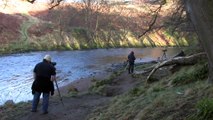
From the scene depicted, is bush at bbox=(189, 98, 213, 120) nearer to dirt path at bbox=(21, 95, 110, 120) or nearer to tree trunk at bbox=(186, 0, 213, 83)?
tree trunk at bbox=(186, 0, 213, 83)

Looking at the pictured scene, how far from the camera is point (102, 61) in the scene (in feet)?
146

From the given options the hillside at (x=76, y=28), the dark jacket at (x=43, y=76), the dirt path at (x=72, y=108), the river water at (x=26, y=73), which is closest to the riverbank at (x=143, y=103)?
the dirt path at (x=72, y=108)

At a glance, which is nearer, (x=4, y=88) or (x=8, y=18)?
(x=4, y=88)

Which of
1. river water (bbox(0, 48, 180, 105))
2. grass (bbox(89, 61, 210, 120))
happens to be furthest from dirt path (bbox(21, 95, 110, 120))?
river water (bbox(0, 48, 180, 105))

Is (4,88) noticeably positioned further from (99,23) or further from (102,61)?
(99,23)

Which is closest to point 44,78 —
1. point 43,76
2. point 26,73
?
point 43,76

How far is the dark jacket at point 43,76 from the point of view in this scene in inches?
515

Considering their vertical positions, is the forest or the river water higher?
the forest

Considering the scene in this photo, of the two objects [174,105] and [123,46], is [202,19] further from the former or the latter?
[123,46]

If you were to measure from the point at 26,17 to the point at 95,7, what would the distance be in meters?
13.5

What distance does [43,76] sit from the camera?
13.1 metres

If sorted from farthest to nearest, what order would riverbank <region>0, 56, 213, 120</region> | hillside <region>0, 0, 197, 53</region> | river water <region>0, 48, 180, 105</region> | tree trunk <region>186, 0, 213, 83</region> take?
1. hillside <region>0, 0, 197, 53</region>
2. river water <region>0, 48, 180, 105</region>
3. riverbank <region>0, 56, 213, 120</region>
4. tree trunk <region>186, 0, 213, 83</region>

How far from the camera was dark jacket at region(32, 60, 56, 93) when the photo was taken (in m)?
13.1

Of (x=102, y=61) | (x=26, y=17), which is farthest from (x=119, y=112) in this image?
(x=26, y=17)
